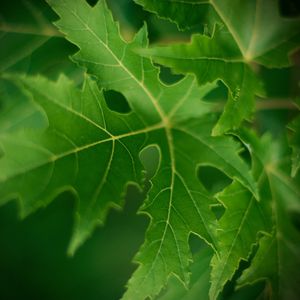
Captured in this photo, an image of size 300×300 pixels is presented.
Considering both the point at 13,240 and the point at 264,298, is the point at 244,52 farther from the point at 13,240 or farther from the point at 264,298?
the point at 13,240

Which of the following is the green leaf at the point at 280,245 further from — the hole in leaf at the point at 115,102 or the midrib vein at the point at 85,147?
the hole in leaf at the point at 115,102

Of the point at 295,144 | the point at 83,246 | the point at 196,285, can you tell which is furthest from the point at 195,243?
the point at 295,144

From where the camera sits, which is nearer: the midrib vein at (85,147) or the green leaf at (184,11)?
the midrib vein at (85,147)

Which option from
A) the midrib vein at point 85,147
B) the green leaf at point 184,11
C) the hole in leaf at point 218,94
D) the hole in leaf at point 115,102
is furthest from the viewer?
the hole in leaf at point 218,94

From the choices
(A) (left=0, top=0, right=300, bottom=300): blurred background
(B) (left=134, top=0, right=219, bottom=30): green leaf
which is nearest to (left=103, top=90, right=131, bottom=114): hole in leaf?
(A) (left=0, top=0, right=300, bottom=300): blurred background

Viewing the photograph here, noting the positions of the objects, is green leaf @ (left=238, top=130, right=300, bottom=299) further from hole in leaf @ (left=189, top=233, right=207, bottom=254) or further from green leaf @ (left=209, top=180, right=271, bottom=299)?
hole in leaf @ (left=189, top=233, right=207, bottom=254)

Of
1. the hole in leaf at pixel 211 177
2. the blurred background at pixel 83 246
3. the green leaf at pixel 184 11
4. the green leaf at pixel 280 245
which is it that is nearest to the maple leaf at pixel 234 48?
the green leaf at pixel 184 11
